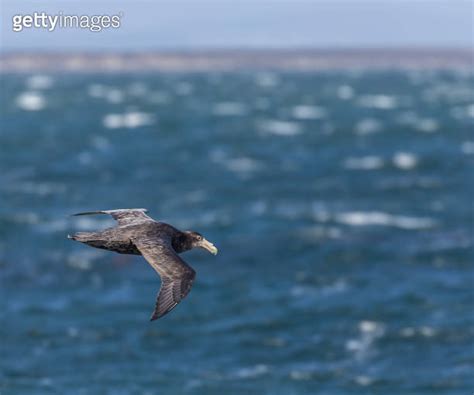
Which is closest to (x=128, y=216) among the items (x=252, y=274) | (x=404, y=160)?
(x=252, y=274)

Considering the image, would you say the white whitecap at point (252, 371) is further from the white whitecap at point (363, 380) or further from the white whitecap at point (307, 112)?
the white whitecap at point (307, 112)

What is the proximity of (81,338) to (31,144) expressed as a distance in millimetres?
57317

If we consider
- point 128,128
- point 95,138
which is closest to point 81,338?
point 95,138

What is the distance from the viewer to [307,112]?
144 m

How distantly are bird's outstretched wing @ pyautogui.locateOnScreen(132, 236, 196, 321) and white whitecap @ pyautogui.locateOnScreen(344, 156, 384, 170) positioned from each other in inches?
2458

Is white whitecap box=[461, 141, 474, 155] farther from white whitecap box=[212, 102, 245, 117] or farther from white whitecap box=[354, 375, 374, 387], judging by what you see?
white whitecap box=[354, 375, 374, 387]

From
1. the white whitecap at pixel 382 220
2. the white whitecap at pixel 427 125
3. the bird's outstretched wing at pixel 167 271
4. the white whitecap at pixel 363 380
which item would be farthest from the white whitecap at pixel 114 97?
the bird's outstretched wing at pixel 167 271

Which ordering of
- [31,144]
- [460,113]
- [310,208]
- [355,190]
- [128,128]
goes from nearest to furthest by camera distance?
[310,208] < [355,190] < [31,144] < [128,128] < [460,113]

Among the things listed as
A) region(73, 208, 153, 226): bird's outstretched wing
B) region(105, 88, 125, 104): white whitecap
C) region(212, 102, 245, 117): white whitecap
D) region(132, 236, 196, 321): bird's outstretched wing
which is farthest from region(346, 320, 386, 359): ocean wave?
region(105, 88, 125, 104): white whitecap

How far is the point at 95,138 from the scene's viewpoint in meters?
108

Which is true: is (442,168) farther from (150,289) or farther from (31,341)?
(31,341)

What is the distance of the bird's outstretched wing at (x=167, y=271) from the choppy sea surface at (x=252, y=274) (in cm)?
1840

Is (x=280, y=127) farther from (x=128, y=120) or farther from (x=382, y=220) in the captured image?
(x=382, y=220)

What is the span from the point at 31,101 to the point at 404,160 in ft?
291
